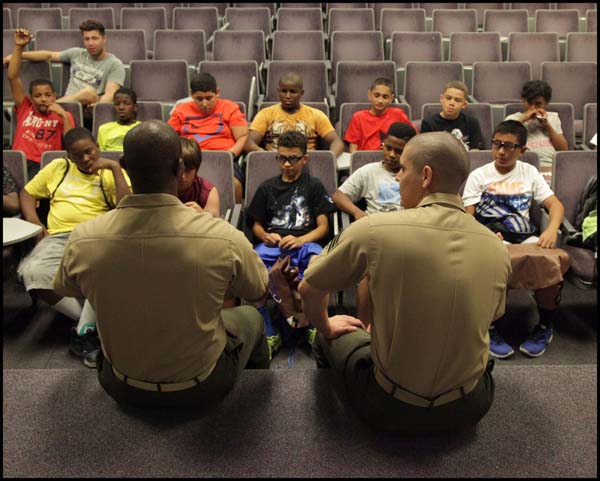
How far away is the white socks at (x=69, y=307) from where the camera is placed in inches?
93.2

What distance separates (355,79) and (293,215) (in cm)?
195

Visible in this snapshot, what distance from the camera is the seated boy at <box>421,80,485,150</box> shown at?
10.8 feet

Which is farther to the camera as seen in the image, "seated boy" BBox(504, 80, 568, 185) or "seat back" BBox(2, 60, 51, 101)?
"seat back" BBox(2, 60, 51, 101)

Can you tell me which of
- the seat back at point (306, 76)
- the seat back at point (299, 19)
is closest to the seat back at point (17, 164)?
the seat back at point (306, 76)

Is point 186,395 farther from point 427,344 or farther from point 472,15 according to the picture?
point 472,15

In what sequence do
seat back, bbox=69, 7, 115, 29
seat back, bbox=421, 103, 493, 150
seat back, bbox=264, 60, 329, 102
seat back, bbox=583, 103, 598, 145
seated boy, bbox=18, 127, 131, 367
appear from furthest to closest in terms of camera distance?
1. seat back, bbox=69, 7, 115, 29
2. seat back, bbox=264, 60, 329, 102
3. seat back, bbox=583, 103, 598, 145
4. seat back, bbox=421, 103, 493, 150
5. seated boy, bbox=18, 127, 131, 367

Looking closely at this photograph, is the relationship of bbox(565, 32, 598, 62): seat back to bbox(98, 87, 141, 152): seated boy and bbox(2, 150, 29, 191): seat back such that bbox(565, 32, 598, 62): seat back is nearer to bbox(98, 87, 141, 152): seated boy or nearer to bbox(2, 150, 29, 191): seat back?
bbox(98, 87, 141, 152): seated boy

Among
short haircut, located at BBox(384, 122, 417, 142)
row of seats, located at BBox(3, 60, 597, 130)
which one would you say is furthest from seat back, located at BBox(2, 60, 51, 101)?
short haircut, located at BBox(384, 122, 417, 142)

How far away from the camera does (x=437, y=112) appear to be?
352 cm

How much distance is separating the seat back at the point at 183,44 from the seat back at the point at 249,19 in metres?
0.66

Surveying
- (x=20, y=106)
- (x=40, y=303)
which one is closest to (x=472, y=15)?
(x=20, y=106)

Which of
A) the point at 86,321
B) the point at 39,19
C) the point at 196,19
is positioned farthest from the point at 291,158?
the point at 39,19

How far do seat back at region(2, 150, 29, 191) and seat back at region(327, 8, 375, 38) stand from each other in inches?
136

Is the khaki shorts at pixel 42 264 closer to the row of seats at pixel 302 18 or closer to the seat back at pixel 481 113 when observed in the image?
the seat back at pixel 481 113
